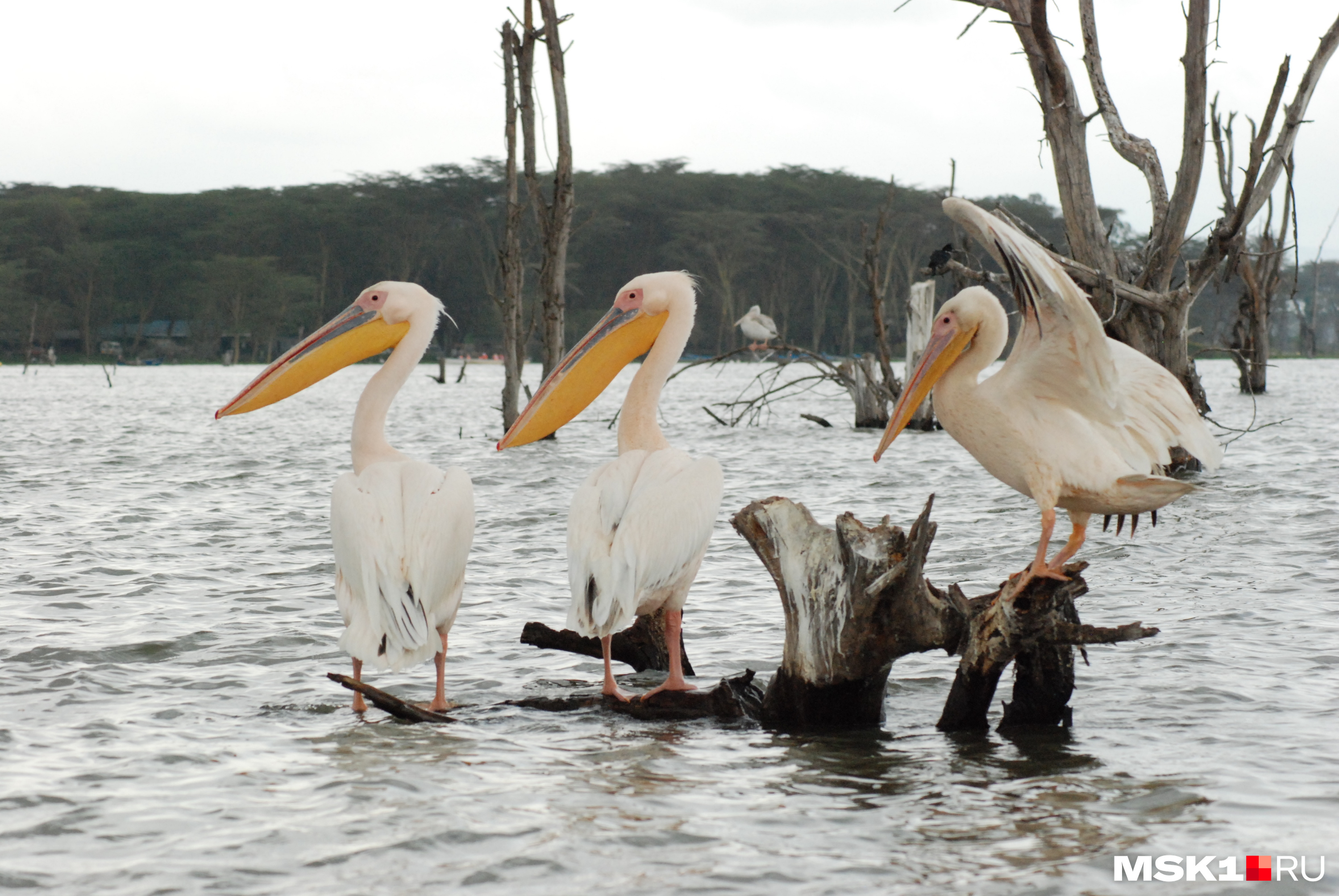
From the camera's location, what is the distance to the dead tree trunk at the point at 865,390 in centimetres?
1366

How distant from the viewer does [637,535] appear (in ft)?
12.0

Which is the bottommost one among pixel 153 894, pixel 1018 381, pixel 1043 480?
pixel 153 894

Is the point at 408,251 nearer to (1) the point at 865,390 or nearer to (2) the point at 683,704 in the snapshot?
(1) the point at 865,390

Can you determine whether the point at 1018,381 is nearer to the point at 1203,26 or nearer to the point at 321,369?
the point at 321,369


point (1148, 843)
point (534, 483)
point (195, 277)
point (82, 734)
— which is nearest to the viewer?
point (1148, 843)

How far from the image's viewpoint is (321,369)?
436 centimetres

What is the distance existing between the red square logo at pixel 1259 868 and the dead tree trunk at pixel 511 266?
1032cm

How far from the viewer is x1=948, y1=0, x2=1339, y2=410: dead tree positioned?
7.62 meters

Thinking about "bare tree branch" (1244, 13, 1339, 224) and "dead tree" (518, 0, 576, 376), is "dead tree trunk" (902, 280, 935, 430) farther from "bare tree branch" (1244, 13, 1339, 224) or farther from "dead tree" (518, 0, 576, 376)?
"bare tree branch" (1244, 13, 1339, 224)

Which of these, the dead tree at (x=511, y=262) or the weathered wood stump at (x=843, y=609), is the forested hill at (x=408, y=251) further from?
the weathered wood stump at (x=843, y=609)

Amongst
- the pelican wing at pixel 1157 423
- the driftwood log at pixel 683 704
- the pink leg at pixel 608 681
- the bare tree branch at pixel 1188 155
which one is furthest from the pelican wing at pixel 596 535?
Answer: the bare tree branch at pixel 1188 155

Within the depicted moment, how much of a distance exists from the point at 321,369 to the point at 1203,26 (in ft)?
18.9

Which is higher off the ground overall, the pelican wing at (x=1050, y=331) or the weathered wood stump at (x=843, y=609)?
the pelican wing at (x=1050, y=331)

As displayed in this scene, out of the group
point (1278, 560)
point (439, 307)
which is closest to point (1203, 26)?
point (1278, 560)
